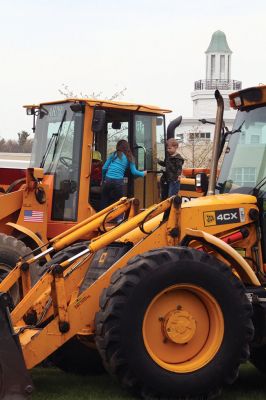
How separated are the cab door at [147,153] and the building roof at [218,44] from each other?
265 ft

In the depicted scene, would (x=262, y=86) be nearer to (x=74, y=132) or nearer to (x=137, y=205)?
(x=137, y=205)

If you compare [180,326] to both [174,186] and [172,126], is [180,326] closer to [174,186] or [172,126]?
[172,126]

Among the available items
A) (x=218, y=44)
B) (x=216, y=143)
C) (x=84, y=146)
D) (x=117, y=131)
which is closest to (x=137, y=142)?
(x=117, y=131)

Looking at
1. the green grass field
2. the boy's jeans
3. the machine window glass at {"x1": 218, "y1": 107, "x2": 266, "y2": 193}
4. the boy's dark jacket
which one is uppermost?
the machine window glass at {"x1": 218, "y1": 107, "x2": 266, "y2": 193}

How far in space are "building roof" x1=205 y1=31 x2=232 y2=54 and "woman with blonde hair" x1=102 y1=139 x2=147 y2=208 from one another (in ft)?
268

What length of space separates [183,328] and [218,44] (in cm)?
8783

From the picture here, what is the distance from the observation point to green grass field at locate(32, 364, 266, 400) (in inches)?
264

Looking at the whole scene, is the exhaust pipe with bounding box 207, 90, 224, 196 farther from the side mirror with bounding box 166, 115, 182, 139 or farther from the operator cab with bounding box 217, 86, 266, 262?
the side mirror with bounding box 166, 115, 182, 139

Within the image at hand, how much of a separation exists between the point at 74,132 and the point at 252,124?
171 inches

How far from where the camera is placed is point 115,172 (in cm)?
1171

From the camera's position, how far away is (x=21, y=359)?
20.1ft

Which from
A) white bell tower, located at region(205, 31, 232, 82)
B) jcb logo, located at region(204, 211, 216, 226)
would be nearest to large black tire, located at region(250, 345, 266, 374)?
jcb logo, located at region(204, 211, 216, 226)

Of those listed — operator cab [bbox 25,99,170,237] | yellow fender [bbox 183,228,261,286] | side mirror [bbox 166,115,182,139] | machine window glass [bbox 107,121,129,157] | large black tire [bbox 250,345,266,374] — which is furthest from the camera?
machine window glass [bbox 107,121,129,157]

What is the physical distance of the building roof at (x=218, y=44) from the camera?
91500 millimetres
